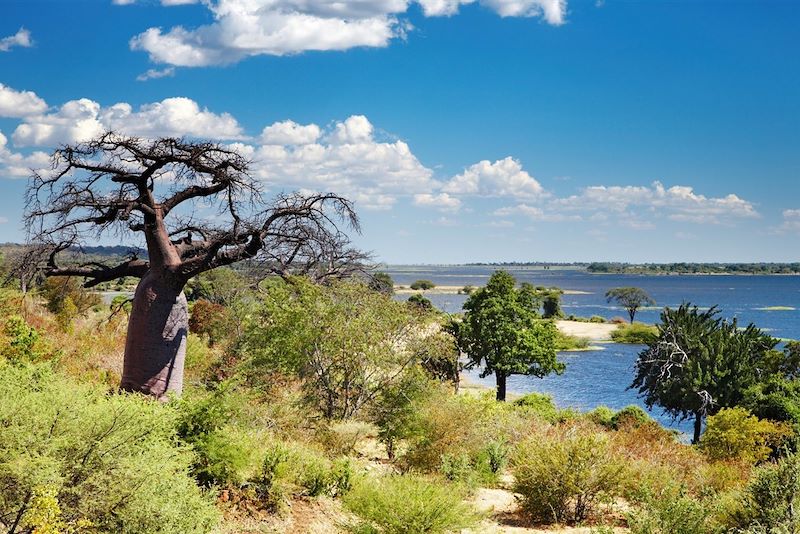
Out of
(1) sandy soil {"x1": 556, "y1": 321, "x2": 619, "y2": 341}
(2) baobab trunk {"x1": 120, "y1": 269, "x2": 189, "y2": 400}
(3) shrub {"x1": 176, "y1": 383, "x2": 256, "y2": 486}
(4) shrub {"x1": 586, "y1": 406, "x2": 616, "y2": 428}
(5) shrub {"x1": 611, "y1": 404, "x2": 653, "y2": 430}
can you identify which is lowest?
(1) sandy soil {"x1": 556, "y1": 321, "x2": 619, "y2": 341}

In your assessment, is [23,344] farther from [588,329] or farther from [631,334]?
[588,329]

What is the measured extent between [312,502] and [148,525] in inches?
132

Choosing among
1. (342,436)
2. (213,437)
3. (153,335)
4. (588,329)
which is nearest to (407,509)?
(213,437)

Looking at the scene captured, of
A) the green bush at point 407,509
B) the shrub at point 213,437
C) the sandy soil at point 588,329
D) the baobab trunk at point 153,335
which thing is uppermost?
the baobab trunk at point 153,335

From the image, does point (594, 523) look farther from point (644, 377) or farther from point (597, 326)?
point (597, 326)

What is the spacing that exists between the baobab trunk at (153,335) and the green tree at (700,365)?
914 inches

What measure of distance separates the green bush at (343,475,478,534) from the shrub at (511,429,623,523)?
3.02m

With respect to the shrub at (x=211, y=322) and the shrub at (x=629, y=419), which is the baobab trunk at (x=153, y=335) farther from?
the shrub at (x=211, y=322)

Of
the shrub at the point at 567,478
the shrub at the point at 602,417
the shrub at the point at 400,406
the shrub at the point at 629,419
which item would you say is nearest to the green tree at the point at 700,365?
the shrub at the point at 629,419

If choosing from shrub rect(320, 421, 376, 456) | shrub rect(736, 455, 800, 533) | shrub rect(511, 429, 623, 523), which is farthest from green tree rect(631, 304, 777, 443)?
shrub rect(736, 455, 800, 533)

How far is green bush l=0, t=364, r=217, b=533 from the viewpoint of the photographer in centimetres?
554

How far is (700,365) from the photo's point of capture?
29.1 meters

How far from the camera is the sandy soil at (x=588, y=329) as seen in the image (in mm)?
69938

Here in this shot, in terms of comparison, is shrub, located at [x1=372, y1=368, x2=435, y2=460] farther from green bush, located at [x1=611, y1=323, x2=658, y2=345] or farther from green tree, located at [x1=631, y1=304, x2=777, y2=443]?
green bush, located at [x1=611, y1=323, x2=658, y2=345]
